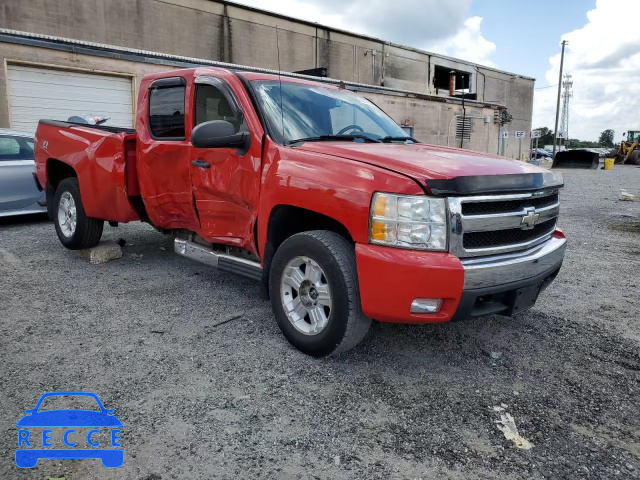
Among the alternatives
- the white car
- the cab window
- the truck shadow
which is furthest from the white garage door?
the cab window

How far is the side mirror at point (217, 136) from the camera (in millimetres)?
3555

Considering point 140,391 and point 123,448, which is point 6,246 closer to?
point 140,391

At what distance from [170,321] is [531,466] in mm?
2791

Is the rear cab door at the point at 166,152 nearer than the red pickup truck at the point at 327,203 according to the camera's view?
No

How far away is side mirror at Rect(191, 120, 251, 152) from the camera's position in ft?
11.7

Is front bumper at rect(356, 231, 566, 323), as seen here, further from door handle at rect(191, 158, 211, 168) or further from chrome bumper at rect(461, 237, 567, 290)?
door handle at rect(191, 158, 211, 168)

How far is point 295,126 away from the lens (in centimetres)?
379

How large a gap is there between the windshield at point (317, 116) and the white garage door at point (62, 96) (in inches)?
418

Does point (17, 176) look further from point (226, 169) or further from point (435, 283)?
point (435, 283)

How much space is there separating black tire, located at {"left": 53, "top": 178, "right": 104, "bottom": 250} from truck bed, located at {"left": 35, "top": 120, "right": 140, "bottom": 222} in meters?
0.20

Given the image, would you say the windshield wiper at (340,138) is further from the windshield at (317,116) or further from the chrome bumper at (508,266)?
the chrome bumper at (508,266)

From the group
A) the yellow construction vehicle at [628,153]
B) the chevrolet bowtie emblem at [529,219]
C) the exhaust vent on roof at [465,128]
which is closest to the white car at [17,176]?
the chevrolet bowtie emblem at [529,219]

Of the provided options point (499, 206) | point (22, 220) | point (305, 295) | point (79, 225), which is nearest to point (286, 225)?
point (305, 295)

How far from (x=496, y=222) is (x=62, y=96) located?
13.1 m
